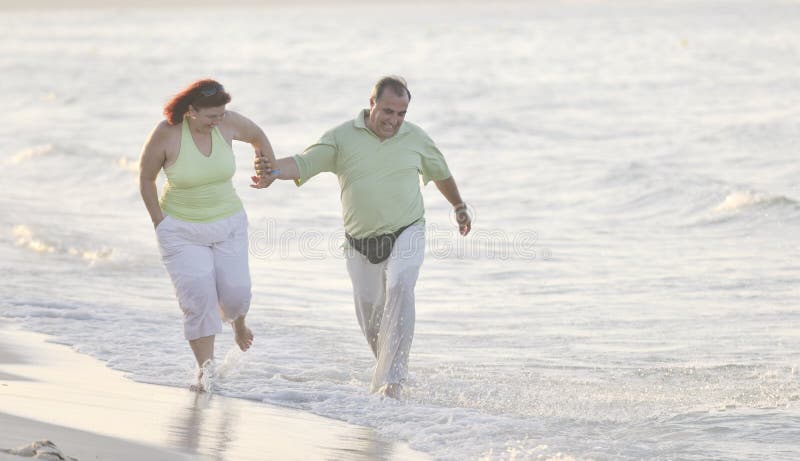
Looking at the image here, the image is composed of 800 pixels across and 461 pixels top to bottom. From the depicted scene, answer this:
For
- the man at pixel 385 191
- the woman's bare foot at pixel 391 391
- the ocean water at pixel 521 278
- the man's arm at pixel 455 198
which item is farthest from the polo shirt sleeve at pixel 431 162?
the ocean water at pixel 521 278

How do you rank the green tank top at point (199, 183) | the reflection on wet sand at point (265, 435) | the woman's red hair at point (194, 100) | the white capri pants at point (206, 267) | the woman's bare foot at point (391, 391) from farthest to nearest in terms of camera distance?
the woman's bare foot at point (391, 391) < the white capri pants at point (206, 267) < the green tank top at point (199, 183) < the woman's red hair at point (194, 100) < the reflection on wet sand at point (265, 435)

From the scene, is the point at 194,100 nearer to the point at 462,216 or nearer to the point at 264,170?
the point at 264,170

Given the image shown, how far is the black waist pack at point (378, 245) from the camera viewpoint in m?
7.14

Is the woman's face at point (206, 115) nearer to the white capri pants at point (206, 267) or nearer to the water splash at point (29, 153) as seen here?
the white capri pants at point (206, 267)

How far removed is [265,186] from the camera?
718cm

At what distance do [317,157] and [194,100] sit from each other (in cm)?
72

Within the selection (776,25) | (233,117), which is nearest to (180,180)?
(233,117)

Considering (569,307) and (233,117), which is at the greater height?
(233,117)

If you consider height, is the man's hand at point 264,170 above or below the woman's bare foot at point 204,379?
above

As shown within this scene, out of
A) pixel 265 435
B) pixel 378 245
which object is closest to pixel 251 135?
pixel 378 245

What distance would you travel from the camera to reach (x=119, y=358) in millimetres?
8219

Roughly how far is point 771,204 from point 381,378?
398 inches

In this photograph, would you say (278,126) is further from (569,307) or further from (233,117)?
(233,117)

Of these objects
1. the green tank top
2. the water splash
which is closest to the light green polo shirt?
the green tank top
